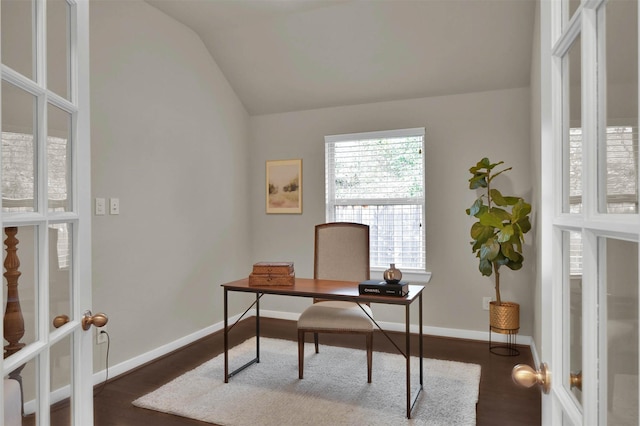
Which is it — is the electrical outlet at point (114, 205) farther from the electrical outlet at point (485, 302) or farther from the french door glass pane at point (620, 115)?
the electrical outlet at point (485, 302)

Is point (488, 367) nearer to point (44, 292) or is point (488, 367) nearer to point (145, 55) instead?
point (44, 292)

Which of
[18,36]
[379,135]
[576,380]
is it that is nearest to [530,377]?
[576,380]

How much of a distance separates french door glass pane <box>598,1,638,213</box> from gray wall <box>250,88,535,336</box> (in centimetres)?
335

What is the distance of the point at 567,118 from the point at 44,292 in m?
1.23

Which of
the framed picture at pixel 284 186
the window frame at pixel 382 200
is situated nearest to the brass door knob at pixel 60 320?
the window frame at pixel 382 200

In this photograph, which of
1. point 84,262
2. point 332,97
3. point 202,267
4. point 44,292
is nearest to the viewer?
point 44,292

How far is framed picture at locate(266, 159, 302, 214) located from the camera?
4.70 meters

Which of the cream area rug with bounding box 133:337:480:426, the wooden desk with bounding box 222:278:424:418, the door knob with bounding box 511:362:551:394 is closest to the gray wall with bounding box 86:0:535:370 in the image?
the cream area rug with bounding box 133:337:480:426

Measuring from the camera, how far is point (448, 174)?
405 cm

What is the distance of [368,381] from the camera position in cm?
296

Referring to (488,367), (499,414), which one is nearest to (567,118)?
(499,414)

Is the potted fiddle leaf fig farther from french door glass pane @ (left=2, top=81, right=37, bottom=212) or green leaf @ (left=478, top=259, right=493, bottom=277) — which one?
french door glass pane @ (left=2, top=81, right=37, bottom=212)

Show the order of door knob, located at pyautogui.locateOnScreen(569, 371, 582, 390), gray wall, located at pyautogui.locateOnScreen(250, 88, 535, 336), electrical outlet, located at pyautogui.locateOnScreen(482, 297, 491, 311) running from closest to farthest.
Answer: door knob, located at pyautogui.locateOnScreen(569, 371, 582, 390) → gray wall, located at pyautogui.locateOnScreen(250, 88, 535, 336) → electrical outlet, located at pyautogui.locateOnScreen(482, 297, 491, 311)

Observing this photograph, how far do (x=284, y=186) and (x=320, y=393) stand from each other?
8.32ft
